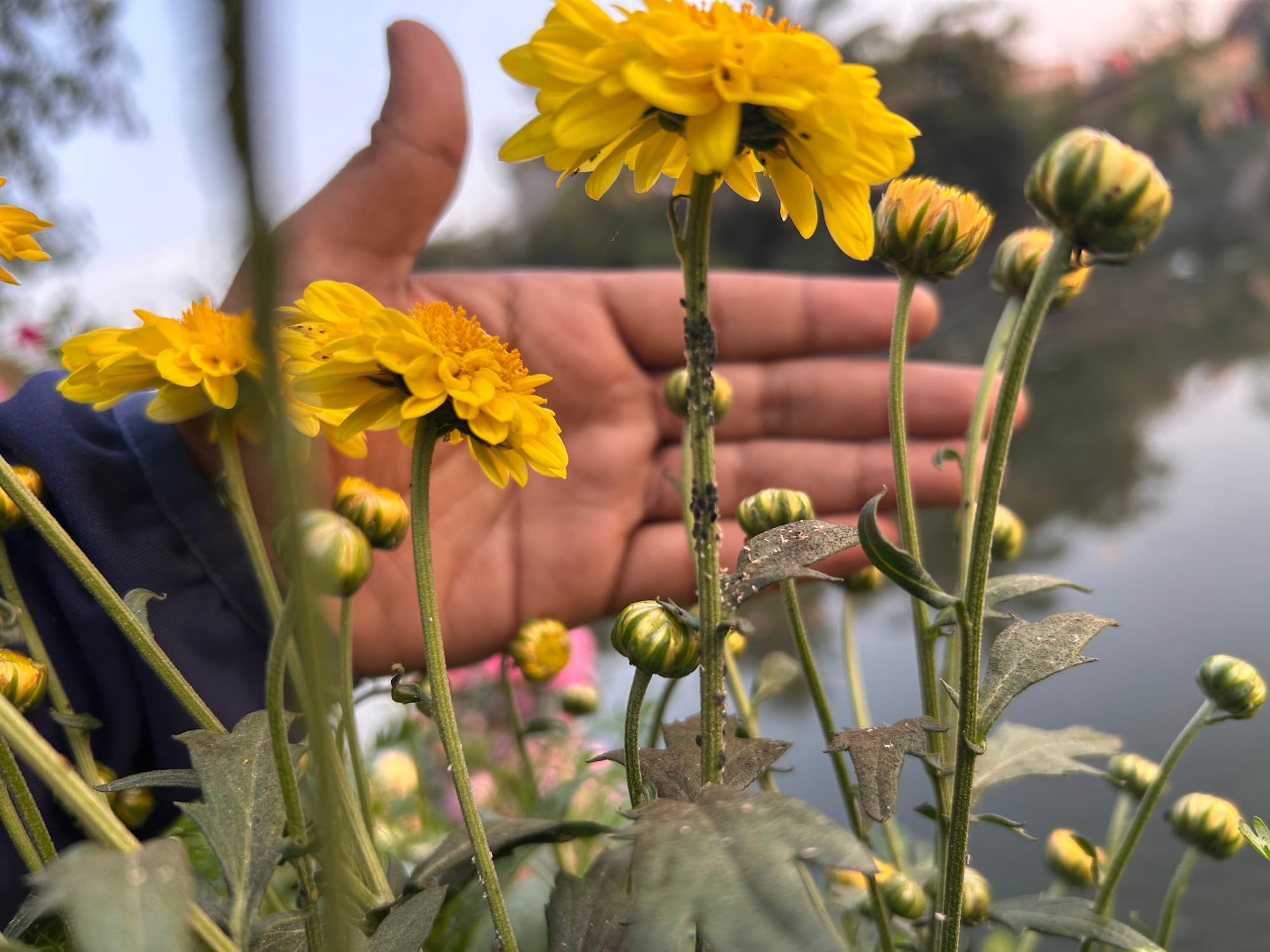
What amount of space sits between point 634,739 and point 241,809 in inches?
2.3

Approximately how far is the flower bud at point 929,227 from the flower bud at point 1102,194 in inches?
2.4

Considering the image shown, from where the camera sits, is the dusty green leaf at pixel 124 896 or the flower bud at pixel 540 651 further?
the flower bud at pixel 540 651

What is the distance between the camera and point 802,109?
0.39 feet

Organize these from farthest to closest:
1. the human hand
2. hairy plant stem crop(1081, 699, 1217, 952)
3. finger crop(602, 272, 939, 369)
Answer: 1. finger crop(602, 272, 939, 369)
2. the human hand
3. hairy plant stem crop(1081, 699, 1217, 952)

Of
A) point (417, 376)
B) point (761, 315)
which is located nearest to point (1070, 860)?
point (417, 376)

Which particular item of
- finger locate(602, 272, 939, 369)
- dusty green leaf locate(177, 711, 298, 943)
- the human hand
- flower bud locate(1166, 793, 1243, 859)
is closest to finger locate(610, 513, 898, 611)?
the human hand

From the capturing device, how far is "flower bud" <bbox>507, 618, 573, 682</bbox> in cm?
32

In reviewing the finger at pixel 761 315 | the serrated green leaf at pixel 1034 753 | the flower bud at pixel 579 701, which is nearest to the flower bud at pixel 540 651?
the flower bud at pixel 579 701

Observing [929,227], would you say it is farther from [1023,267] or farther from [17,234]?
[17,234]

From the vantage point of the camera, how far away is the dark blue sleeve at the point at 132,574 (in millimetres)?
282

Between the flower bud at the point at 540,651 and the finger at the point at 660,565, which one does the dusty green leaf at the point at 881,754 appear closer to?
the flower bud at the point at 540,651

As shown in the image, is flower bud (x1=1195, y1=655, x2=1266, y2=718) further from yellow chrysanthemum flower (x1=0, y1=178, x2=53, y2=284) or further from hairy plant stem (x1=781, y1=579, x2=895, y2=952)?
yellow chrysanthemum flower (x1=0, y1=178, x2=53, y2=284)

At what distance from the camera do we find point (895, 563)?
122 mm

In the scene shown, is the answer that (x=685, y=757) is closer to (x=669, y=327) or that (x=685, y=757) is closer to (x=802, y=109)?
(x=802, y=109)
